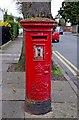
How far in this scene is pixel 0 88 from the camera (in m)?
7.55

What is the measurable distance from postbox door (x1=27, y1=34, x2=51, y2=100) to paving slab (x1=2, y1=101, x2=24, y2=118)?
0.35m

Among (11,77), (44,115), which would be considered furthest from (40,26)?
(11,77)

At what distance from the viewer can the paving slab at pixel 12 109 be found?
5.61 metres

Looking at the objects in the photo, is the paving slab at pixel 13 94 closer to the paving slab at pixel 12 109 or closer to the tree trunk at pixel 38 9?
the paving slab at pixel 12 109

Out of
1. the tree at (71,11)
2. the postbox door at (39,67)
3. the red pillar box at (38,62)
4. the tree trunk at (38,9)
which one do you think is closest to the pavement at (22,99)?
the red pillar box at (38,62)

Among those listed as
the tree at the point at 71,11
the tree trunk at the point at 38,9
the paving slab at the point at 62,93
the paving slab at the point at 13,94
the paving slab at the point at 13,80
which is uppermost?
the tree at the point at 71,11

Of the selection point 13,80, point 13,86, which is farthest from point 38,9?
point 13,86

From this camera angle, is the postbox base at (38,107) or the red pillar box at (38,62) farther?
the postbox base at (38,107)

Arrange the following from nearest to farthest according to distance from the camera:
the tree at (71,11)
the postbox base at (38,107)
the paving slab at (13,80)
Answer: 1. the postbox base at (38,107)
2. the paving slab at (13,80)
3. the tree at (71,11)

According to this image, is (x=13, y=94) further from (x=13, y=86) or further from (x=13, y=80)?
(x=13, y=80)

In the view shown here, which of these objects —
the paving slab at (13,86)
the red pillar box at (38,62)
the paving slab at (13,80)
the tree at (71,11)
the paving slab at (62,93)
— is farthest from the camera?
the tree at (71,11)

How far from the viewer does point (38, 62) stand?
5.68 m

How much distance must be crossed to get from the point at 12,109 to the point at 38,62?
3.32ft

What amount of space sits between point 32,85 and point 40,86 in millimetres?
142
